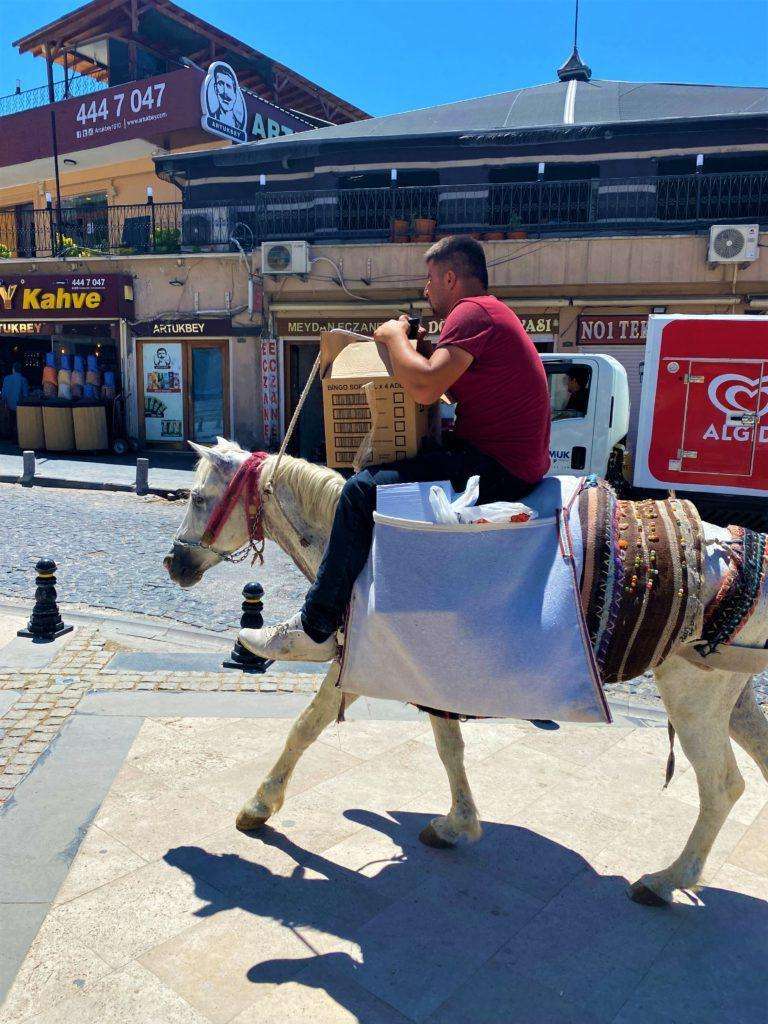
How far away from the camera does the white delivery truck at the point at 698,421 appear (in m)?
10.8

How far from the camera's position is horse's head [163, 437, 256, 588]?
12.9 feet

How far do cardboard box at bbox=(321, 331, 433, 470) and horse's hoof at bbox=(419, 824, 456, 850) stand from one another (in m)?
1.88

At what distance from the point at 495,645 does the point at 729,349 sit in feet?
30.9

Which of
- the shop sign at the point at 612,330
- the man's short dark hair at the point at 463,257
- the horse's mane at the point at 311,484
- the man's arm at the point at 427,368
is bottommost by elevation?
the horse's mane at the point at 311,484

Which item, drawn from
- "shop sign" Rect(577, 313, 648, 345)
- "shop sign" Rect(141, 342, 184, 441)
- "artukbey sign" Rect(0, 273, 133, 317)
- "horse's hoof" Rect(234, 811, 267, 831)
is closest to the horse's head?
"horse's hoof" Rect(234, 811, 267, 831)

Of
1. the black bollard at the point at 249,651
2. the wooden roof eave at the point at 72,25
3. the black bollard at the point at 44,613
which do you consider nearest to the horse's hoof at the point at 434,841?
the black bollard at the point at 249,651

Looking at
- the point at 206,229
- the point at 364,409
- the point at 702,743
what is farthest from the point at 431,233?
the point at 702,743

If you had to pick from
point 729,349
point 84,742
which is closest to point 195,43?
point 729,349

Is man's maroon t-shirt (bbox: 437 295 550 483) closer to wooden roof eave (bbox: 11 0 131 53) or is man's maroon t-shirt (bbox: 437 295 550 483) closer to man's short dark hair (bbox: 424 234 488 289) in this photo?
man's short dark hair (bbox: 424 234 488 289)

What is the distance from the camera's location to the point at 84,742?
487 centimetres

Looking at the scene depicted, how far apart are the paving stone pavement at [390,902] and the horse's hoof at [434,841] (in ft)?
0.14

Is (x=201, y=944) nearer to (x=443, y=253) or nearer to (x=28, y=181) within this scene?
(x=443, y=253)

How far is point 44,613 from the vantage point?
6746mm

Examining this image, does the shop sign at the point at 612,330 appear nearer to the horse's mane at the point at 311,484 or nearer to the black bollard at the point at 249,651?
the black bollard at the point at 249,651
